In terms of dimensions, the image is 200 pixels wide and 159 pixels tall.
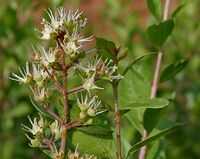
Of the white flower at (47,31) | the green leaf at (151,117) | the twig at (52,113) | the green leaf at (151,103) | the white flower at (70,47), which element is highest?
the white flower at (47,31)

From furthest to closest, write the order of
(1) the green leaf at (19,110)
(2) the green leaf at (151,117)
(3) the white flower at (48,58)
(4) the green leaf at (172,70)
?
(1) the green leaf at (19,110) < (4) the green leaf at (172,70) < (2) the green leaf at (151,117) < (3) the white flower at (48,58)

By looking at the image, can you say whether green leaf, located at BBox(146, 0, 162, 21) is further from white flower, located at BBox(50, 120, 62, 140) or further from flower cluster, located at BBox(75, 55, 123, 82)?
white flower, located at BBox(50, 120, 62, 140)

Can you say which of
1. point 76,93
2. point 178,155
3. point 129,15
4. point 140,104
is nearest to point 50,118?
point 76,93

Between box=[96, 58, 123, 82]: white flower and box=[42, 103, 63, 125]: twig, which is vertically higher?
box=[96, 58, 123, 82]: white flower

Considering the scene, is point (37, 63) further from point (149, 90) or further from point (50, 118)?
point (149, 90)

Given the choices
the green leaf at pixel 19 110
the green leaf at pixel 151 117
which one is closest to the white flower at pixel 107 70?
the green leaf at pixel 151 117

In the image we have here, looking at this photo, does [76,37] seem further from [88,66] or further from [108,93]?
[108,93]

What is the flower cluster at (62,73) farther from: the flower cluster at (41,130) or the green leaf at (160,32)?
the green leaf at (160,32)

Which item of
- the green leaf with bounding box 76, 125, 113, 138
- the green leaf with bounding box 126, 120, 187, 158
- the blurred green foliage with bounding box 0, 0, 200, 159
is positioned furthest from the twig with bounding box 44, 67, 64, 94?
the blurred green foliage with bounding box 0, 0, 200, 159
